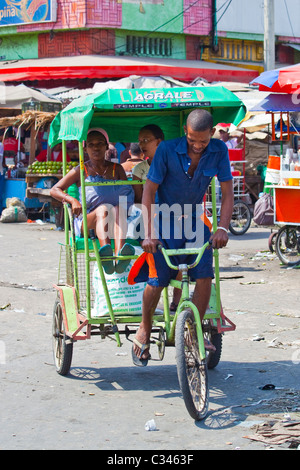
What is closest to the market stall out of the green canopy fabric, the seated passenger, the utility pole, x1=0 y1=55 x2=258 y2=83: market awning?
Result: x1=0 y1=55 x2=258 y2=83: market awning

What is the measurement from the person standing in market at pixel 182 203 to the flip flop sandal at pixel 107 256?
41 centimetres

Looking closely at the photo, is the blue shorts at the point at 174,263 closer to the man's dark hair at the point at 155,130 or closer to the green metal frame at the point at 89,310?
the green metal frame at the point at 89,310

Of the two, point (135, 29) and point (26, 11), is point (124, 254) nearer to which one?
point (135, 29)

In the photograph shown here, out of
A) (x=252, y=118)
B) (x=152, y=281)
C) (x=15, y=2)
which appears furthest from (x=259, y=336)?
(x=15, y=2)

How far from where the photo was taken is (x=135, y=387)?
18.7ft

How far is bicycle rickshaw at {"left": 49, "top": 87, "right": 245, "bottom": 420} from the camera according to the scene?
4883 mm

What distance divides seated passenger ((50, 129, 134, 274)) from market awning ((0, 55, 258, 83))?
1893 cm

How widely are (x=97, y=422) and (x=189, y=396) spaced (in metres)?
0.63

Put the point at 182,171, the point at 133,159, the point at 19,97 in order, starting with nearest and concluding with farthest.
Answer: the point at 182,171, the point at 133,159, the point at 19,97

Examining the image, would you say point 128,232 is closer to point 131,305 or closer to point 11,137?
point 131,305

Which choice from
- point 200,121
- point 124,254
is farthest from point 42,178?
point 200,121

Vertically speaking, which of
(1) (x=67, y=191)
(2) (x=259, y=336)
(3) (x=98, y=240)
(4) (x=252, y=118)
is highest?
(4) (x=252, y=118)

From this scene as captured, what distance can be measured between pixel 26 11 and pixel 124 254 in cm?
2381

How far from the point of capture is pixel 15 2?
2822 cm
